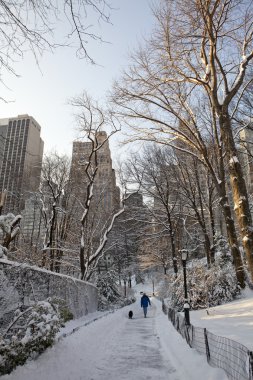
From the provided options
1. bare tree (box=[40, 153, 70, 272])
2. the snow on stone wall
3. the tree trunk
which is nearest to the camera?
the snow on stone wall

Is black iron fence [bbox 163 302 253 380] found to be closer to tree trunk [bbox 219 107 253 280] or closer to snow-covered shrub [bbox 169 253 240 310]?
tree trunk [bbox 219 107 253 280]

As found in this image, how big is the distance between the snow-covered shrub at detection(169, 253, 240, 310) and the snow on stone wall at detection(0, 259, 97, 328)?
21.5 ft

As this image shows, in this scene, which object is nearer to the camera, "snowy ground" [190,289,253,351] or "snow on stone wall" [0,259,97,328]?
"snow on stone wall" [0,259,97,328]

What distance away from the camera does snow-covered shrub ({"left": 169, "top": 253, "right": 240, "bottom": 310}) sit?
15.8 meters

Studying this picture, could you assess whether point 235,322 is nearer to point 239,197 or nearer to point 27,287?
point 239,197

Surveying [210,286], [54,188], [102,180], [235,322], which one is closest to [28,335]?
[235,322]

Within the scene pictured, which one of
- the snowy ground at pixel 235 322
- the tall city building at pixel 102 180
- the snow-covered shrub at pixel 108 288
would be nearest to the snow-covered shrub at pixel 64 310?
the snowy ground at pixel 235 322

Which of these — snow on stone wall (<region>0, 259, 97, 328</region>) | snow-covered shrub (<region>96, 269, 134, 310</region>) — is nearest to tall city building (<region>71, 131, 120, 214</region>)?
snow-covered shrub (<region>96, 269, 134, 310</region>)

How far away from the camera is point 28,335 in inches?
230

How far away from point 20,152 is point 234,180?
23.7 ft

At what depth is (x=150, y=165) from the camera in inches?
1177

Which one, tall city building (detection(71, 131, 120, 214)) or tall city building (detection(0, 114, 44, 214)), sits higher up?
tall city building (detection(71, 131, 120, 214))

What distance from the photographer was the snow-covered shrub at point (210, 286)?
51.8 ft

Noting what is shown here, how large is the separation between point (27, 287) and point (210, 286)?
11.2 m
